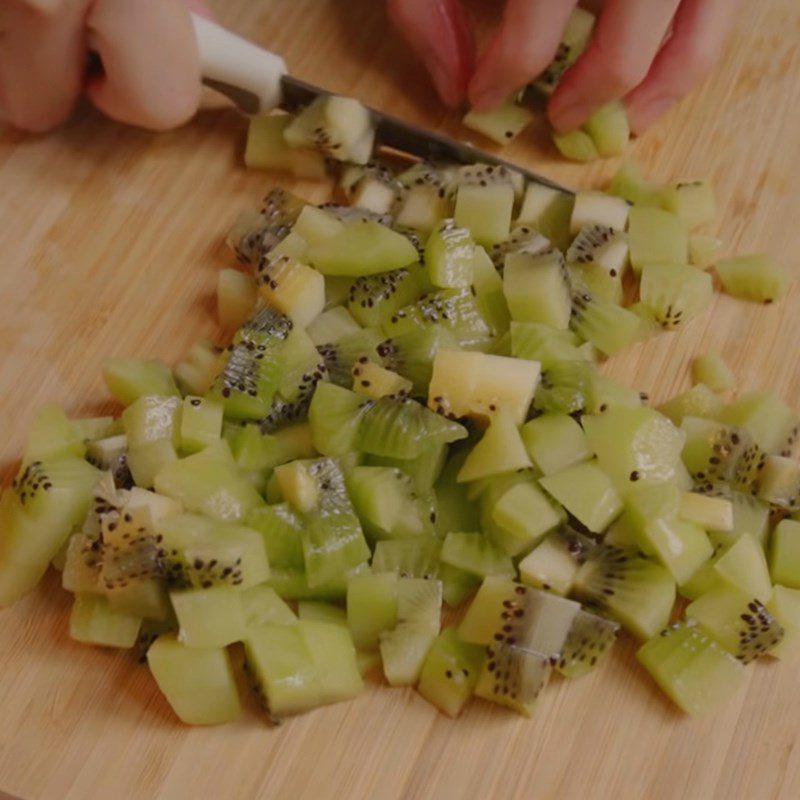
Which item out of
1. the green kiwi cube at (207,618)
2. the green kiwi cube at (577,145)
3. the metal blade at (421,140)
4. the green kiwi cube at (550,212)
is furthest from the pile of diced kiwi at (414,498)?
A: the green kiwi cube at (577,145)

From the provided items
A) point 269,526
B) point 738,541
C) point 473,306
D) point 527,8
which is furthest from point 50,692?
point 527,8

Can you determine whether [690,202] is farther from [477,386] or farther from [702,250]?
[477,386]

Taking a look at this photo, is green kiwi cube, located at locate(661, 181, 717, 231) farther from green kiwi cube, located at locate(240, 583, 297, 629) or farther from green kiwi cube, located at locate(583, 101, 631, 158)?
green kiwi cube, located at locate(240, 583, 297, 629)

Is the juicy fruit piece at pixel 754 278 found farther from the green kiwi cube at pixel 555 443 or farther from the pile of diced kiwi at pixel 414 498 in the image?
the green kiwi cube at pixel 555 443


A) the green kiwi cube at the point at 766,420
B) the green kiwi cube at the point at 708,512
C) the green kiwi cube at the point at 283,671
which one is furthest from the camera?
the green kiwi cube at the point at 766,420

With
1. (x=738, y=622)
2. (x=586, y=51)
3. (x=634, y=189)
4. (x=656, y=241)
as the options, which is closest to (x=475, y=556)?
(x=738, y=622)

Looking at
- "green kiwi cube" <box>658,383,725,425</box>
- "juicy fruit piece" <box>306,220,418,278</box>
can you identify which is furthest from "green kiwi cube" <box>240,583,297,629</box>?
"green kiwi cube" <box>658,383,725,425</box>

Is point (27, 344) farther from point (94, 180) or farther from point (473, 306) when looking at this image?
point (473, 306)
